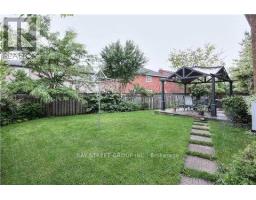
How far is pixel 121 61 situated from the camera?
1521cm

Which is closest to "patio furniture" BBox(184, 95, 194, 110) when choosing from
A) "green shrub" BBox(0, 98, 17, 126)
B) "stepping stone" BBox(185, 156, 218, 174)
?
"stepping stone" BBox(185, 156, 218, 174)

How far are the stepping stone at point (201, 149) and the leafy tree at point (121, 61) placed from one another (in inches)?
415

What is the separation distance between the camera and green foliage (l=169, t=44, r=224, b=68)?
21.1 m

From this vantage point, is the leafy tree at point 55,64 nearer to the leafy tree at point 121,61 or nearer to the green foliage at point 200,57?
the leafy tree at point 121,61

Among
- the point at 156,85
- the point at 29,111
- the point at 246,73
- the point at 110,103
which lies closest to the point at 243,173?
the point at 29,111

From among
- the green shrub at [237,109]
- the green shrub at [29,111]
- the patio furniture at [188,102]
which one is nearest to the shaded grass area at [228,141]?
the green shrub at [237,109]

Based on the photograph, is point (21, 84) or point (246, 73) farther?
point (246, 73)

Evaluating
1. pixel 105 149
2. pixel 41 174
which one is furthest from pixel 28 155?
pixel 105 149

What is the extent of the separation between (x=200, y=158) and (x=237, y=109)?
3.40 m

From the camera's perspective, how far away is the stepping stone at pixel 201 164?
11.5 ft

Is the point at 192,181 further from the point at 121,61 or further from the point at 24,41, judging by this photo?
the point at 121,61
